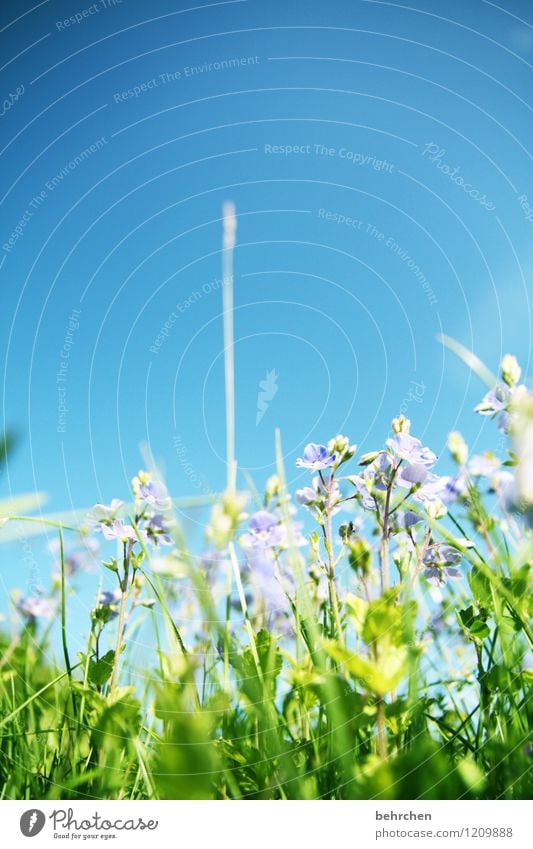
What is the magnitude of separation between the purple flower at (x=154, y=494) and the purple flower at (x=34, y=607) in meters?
0.58

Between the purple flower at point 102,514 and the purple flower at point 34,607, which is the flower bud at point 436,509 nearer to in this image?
the purple flower at point 102,514

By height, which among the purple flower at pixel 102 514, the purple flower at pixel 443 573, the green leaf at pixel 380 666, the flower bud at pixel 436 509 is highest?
the purple flower at pixel 102 514

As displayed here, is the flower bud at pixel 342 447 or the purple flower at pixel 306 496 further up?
the flower bud at pixel 342 447

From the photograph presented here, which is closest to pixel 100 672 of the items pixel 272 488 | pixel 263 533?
pixel 263 533

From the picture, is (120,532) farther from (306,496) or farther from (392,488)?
(392,488)

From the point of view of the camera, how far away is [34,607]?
1.84 m

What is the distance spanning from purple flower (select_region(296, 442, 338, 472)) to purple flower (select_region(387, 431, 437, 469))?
0.15 metres

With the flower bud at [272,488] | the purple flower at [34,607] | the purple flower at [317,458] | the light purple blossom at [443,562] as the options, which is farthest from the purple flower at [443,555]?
the purple flower at [34,607]

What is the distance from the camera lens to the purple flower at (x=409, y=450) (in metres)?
1.28

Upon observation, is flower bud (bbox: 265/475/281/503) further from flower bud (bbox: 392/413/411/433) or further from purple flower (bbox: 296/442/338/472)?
flower bud (bbox: 392/413/411/433)

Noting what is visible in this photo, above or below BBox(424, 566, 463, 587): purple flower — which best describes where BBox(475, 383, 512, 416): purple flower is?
above

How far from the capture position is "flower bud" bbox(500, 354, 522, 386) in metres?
1.30

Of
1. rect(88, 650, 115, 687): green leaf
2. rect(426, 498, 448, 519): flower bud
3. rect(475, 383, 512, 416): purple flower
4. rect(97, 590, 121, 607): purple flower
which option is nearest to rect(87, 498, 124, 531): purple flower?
rect(97, 590, 121, 607): purple flower
